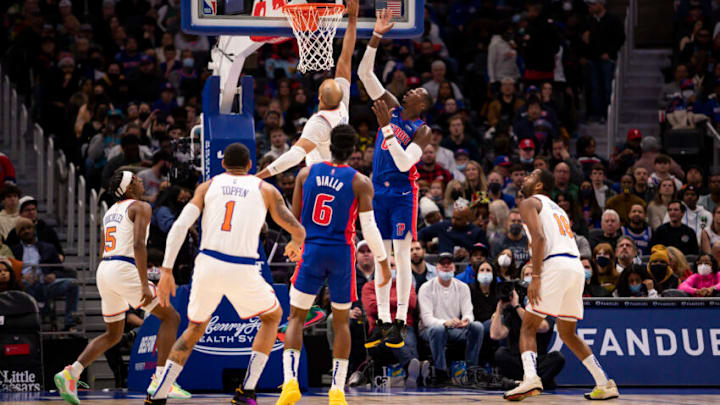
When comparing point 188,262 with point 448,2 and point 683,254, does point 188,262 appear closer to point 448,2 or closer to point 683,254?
point 683,254

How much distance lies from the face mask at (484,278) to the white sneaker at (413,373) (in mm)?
1422

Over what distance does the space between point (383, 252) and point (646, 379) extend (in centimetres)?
552

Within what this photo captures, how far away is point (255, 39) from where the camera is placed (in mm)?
12625

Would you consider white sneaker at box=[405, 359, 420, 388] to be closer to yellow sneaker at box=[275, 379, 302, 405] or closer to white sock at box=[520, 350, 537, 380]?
white sock at box=[520, 350, 537, 380]

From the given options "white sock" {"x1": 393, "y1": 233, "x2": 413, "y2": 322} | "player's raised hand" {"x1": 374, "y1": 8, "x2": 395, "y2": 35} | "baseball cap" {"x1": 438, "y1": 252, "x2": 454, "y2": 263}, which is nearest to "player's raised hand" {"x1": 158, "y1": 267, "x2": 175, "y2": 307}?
"white sock" {"x1": 393, "y1": 233, "x2": 413, "y2": 322}

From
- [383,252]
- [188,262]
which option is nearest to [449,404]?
[383,252]

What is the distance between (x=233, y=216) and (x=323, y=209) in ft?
3.09

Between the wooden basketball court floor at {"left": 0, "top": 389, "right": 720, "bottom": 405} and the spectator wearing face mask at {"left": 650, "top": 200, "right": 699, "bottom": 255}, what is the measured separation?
337 cm

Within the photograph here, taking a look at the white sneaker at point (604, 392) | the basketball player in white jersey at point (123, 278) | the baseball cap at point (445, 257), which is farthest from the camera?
the baseball cap at point (445, 257)

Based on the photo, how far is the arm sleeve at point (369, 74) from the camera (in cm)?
1215

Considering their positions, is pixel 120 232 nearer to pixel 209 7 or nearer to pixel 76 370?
pixel 76 370

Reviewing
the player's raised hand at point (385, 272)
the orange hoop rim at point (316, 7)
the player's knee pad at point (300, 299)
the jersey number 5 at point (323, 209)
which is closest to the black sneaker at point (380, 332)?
the player's raised hand at point (385, 272)

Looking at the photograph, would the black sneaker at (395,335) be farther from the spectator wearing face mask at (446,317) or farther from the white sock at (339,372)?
the spectator wearing face mask at (446,317)

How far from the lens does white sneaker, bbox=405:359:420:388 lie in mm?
14742
